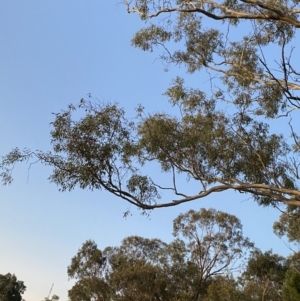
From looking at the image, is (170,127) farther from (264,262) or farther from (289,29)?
(264,262)

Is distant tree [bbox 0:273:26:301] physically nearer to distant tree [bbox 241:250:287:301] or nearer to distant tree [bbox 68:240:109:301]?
distant tree [bbox 68:240:109:301]

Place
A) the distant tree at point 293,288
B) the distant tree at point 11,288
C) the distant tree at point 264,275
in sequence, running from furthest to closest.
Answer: the distant tree at point 11,288, the distant tree at point 264,275, the distant tree at point 293,288

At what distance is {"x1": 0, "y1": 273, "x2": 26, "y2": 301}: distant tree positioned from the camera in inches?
1316

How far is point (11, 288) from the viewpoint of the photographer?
111 ft

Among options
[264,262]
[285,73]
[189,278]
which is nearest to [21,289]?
[189,278]

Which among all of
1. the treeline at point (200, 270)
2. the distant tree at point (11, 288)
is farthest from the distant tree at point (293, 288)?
the distant tree at point (11, 288)

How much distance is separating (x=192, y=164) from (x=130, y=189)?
58.9 inches

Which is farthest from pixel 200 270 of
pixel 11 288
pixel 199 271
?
pixel 11 288

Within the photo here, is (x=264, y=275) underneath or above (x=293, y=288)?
above

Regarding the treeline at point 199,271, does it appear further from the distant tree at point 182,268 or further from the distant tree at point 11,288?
the distant tree at point 11,288

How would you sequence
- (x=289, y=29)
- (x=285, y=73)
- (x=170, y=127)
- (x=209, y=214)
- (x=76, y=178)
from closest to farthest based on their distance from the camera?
(x=285, y=73)
(x=76, y=178)
(x=289, y=29)
(x=170, y=127)
(x=209, y=214)

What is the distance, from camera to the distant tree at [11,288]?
3344 centimetres

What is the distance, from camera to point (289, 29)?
332 inches

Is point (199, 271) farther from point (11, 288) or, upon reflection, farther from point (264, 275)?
point (11, 288)
